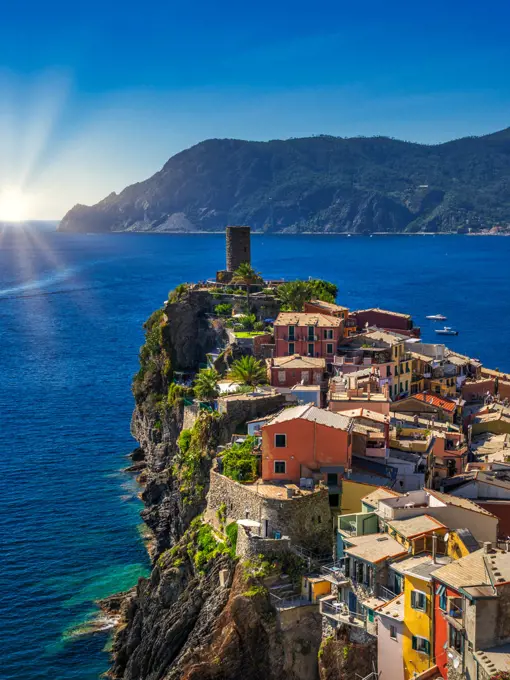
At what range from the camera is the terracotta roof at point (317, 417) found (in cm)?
4598

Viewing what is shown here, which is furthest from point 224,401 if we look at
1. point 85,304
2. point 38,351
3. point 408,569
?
point 85,304

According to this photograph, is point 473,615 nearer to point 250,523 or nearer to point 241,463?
point 250,523

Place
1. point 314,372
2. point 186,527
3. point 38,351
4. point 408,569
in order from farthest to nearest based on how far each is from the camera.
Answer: point 38,351 < point 314,372 < point 186,527 < point 408,569

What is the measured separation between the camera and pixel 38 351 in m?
144

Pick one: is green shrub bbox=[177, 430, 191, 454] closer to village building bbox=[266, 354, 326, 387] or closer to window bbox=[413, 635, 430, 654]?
village building bbox=[266, 354, 326, 387]

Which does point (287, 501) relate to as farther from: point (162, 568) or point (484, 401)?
point (484, 401)

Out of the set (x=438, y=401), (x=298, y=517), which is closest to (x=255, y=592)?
(x=298, y=517)

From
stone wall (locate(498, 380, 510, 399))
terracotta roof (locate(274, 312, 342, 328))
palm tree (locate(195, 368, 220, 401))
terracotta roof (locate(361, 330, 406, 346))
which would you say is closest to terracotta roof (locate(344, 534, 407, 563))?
palm tree (locate(195, 368, 220, 401))

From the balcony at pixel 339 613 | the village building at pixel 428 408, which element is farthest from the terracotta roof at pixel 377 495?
the village building at pixel 428 408

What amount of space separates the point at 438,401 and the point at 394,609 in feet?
108

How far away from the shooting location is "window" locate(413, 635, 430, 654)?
105 ft

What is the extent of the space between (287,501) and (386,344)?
3028 centimetres

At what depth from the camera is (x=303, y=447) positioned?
1805 inches

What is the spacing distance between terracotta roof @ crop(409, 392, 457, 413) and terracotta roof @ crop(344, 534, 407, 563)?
1064 inches
